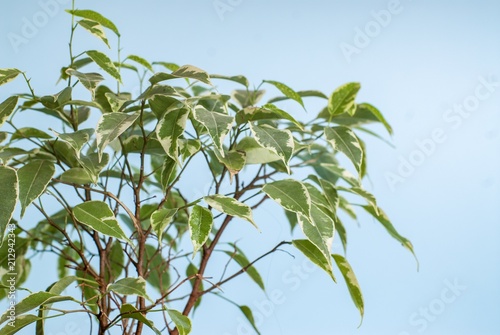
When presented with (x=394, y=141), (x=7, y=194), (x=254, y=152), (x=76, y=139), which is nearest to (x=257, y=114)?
(x=254, y=152)

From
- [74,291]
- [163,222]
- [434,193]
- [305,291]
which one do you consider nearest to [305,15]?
[434,193]

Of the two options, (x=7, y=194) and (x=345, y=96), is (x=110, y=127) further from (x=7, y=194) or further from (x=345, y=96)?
(x=345, y=96)

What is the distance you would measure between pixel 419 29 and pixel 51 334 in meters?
1.41

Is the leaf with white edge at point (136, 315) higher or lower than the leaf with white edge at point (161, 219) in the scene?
lower

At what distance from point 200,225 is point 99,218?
13 cm

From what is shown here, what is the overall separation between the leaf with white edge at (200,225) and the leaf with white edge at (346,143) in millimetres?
220

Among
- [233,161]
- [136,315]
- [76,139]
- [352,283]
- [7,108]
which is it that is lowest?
[352,283]

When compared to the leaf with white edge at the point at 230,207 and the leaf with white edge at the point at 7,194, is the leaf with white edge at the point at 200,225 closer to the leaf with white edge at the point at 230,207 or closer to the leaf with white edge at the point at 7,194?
the leaf with white edge at the point at 230,207

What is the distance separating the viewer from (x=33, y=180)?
37.9 inches

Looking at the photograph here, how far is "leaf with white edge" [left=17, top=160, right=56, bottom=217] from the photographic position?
939 millimetres

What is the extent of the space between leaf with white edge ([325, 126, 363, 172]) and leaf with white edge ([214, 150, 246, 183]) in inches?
5.2

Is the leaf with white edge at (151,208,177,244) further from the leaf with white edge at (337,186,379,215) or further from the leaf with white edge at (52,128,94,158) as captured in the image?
the leaf with white edge at (337,186,379,215)

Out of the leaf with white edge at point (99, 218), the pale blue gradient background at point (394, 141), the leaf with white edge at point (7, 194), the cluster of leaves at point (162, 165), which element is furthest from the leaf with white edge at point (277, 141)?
the pale blue gradient background at point (394, 141)

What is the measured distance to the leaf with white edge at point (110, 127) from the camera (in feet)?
3.06
